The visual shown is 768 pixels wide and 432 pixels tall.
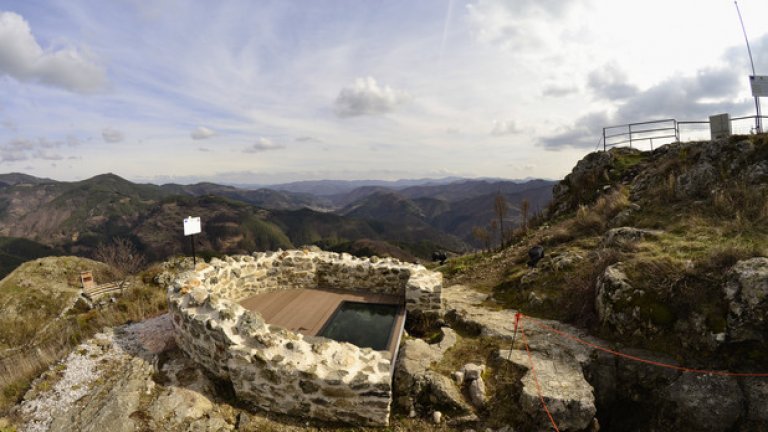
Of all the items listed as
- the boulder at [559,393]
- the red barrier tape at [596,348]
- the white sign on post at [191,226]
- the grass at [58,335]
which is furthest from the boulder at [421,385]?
the white sign on post at [191,226]

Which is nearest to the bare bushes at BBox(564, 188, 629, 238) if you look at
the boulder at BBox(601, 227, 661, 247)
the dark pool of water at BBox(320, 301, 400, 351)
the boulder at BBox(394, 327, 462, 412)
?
the boulder at BBox(601, 227, 661, 247)

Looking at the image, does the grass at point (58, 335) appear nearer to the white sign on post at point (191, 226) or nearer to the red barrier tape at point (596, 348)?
the white sign on post at point (191, 226)

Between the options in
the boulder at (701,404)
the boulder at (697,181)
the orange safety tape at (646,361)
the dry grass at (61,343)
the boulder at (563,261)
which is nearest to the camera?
the boulder at (701,404)

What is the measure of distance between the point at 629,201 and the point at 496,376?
1194 centimetres

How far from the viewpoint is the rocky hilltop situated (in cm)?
536

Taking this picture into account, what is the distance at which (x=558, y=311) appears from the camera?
877 cm

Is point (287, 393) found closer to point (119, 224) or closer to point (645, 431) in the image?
point (645, 431)

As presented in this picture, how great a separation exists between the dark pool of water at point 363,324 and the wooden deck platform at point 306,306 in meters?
0.15

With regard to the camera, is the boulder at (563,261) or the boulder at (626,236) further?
the boulder at (563,261)

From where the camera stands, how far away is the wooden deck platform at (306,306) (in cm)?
788

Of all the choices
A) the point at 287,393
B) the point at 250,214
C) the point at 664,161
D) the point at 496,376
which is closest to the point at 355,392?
the point at 287,393

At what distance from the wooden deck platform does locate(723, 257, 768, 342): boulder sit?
6.16 metres

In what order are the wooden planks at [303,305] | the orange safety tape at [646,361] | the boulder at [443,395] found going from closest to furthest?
the orange safety tape at [646,361], the boulder at [443,395], the wooden planks at [303,305]

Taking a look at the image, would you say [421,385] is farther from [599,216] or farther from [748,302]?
[599,216]
